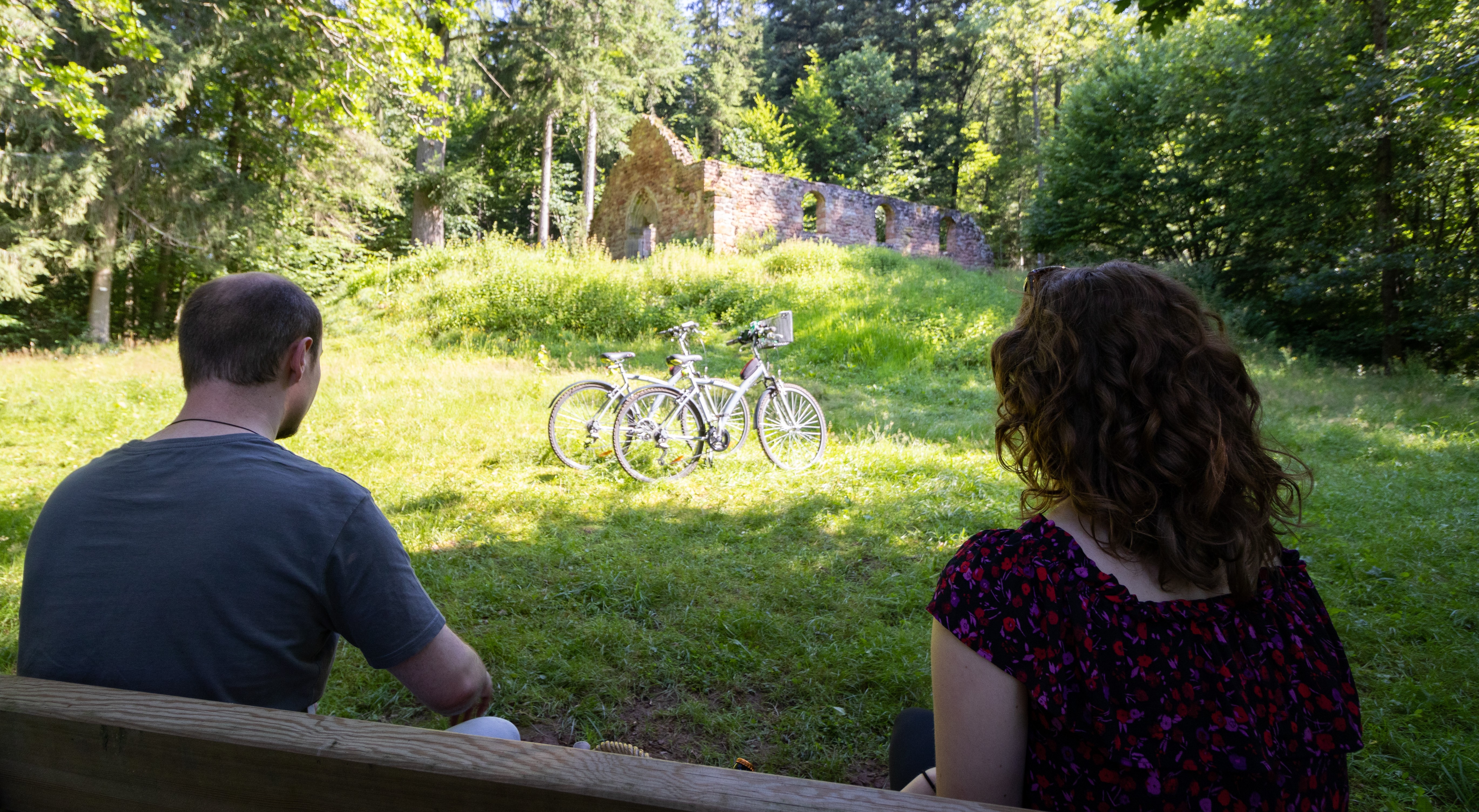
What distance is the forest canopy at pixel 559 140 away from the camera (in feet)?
34.1

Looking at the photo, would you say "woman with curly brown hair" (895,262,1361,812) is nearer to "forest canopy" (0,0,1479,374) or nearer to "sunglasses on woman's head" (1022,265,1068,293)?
"sunglasses on woman's head" (1022,265,1068,293)

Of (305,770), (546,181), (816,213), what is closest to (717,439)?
(305,770)

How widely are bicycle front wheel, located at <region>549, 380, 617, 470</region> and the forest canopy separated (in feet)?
14.1

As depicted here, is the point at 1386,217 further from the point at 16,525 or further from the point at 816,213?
the point at 16,525

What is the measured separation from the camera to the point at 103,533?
3.96 ft

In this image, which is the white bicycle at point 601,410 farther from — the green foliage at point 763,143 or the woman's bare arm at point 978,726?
the green foliage at point 763,143

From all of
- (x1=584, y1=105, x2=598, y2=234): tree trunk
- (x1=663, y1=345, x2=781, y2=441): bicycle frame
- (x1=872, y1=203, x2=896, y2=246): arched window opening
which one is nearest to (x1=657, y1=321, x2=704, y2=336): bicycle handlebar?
(x1=663, y1=345, x2=781, y2=441): bicycle frame

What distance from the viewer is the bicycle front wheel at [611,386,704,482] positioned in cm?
584

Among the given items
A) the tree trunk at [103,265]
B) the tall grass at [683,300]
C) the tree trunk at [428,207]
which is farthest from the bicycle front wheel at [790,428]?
the tree trunk at [428,207]

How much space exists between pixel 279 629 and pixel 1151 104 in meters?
22.1

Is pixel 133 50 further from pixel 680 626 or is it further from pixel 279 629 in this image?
pixel 279 629

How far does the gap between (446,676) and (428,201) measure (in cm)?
1992

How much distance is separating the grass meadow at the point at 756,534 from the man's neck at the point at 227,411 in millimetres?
1732

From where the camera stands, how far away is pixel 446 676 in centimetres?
142
